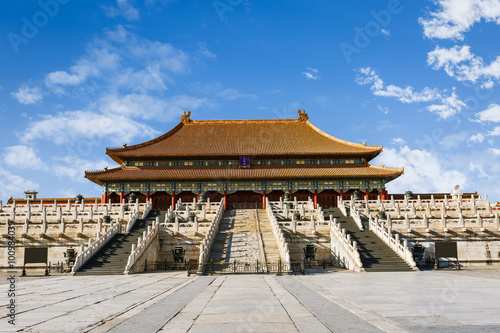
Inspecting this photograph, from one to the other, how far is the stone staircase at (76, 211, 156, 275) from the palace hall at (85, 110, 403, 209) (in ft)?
63.7

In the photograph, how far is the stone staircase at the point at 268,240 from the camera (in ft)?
76.1

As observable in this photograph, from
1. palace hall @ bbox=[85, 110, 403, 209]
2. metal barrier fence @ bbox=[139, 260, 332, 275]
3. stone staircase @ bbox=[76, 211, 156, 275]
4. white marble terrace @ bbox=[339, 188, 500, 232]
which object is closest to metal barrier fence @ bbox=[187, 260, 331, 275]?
metal barrier fence @ bbox=[139, 260, 332, 275]

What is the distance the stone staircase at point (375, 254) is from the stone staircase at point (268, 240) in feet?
16.4

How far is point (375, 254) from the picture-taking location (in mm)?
23094

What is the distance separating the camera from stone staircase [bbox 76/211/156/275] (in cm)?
2109

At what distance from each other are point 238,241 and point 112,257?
790cm

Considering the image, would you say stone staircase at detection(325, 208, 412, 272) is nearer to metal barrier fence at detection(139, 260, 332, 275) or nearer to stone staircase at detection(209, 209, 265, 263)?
metal barrier fence at detection(139, 260, 332, 275)

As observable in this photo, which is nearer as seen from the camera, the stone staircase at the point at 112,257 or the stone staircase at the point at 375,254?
the stone staircase at the point at 112,257

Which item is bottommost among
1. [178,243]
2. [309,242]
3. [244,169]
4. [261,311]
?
[261,311]

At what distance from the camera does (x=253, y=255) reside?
76.8ft

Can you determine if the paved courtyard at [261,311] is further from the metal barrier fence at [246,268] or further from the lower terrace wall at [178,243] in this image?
the lower terrace wall at [178,243]

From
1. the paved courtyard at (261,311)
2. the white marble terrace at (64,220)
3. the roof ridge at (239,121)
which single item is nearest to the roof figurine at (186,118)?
the roof ridge at (239,121)

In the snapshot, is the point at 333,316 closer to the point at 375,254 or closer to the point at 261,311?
the point at 261,311

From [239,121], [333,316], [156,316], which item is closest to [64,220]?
[156,316]
